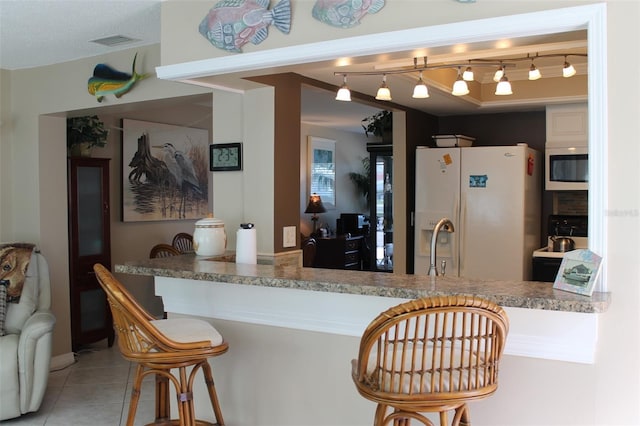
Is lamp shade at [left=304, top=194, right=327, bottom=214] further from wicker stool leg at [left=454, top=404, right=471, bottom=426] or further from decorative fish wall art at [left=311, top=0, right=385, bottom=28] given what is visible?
wicker stool leg at [left=454, top=404, right=471, bottom=426]

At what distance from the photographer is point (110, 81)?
4.39 metres

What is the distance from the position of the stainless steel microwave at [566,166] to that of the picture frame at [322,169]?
4048 mm

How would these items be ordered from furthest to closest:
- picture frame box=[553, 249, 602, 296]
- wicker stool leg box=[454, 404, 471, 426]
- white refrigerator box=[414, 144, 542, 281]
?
white refrigerator box=[414, 144, 542, 281], picture frame box=[553, 249, 602, 296], wicker stool leg box=[454, 404, 471, 426]

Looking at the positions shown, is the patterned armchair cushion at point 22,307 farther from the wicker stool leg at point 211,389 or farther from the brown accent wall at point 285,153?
the wicker stool leg at point 211,389

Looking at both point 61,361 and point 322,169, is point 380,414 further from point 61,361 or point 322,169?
point 322,169

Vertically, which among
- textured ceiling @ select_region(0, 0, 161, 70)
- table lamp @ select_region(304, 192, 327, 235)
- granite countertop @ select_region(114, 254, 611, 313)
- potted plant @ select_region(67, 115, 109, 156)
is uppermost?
textured ceiling @ select_region(0, 0, 161, 70)

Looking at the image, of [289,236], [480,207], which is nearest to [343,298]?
[289,236]

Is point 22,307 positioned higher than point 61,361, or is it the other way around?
point 22,307

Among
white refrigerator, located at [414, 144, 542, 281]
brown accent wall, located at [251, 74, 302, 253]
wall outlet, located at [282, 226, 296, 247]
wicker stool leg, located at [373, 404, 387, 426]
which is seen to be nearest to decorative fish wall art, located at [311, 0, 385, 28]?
brown accent wall, located at [251, 74, 302, 253]

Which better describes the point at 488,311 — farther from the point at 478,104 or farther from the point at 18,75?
the point at 18,75

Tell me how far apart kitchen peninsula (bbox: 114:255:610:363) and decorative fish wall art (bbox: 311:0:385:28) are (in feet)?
3.51

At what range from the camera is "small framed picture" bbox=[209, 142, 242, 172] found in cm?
374

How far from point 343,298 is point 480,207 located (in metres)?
2.69

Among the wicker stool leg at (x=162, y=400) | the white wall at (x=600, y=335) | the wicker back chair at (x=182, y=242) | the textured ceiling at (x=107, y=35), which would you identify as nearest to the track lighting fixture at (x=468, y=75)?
the textured ceiling at (x=107, y=35)
